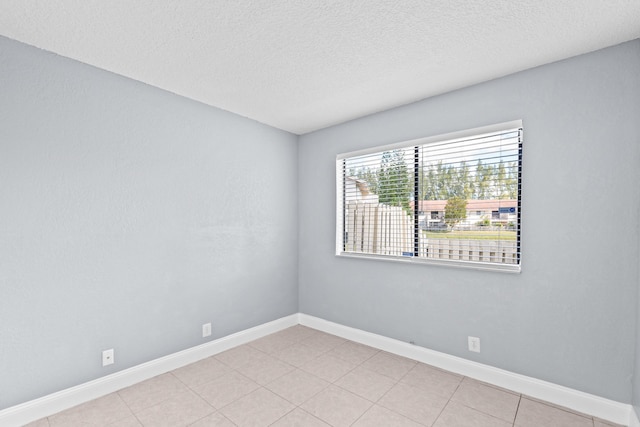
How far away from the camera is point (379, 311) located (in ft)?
10.4

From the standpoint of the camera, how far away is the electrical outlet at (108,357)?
7.55 feet

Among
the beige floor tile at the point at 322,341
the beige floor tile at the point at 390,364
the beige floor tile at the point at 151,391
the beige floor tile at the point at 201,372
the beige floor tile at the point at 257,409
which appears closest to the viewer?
the beige floor tile at the point at 257,409

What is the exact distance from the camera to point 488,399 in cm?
222

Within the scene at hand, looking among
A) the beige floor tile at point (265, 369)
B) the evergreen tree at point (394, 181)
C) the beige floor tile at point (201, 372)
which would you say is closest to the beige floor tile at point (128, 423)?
the beige floor tile at point (201, 372)

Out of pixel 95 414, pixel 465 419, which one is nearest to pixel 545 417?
pixel 465 419

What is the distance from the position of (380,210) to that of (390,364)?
4.96 feet

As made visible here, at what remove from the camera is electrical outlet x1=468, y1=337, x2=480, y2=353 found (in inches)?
99.4

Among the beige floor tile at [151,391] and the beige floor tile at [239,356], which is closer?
the beige floor tile at [151,391]

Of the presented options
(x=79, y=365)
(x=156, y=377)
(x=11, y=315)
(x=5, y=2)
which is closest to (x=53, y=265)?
(x=11, y=315)

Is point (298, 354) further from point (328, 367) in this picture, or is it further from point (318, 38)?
point (318, 38)

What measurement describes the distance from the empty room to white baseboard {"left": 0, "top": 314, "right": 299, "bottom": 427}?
0.01 meters

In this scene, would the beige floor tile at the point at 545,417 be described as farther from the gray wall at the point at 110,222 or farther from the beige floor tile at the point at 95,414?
the beige floor tile at the point at 95,414

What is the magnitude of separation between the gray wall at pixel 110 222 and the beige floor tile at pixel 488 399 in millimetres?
2153

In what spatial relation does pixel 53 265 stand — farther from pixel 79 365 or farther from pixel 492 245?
pixel 492 245
